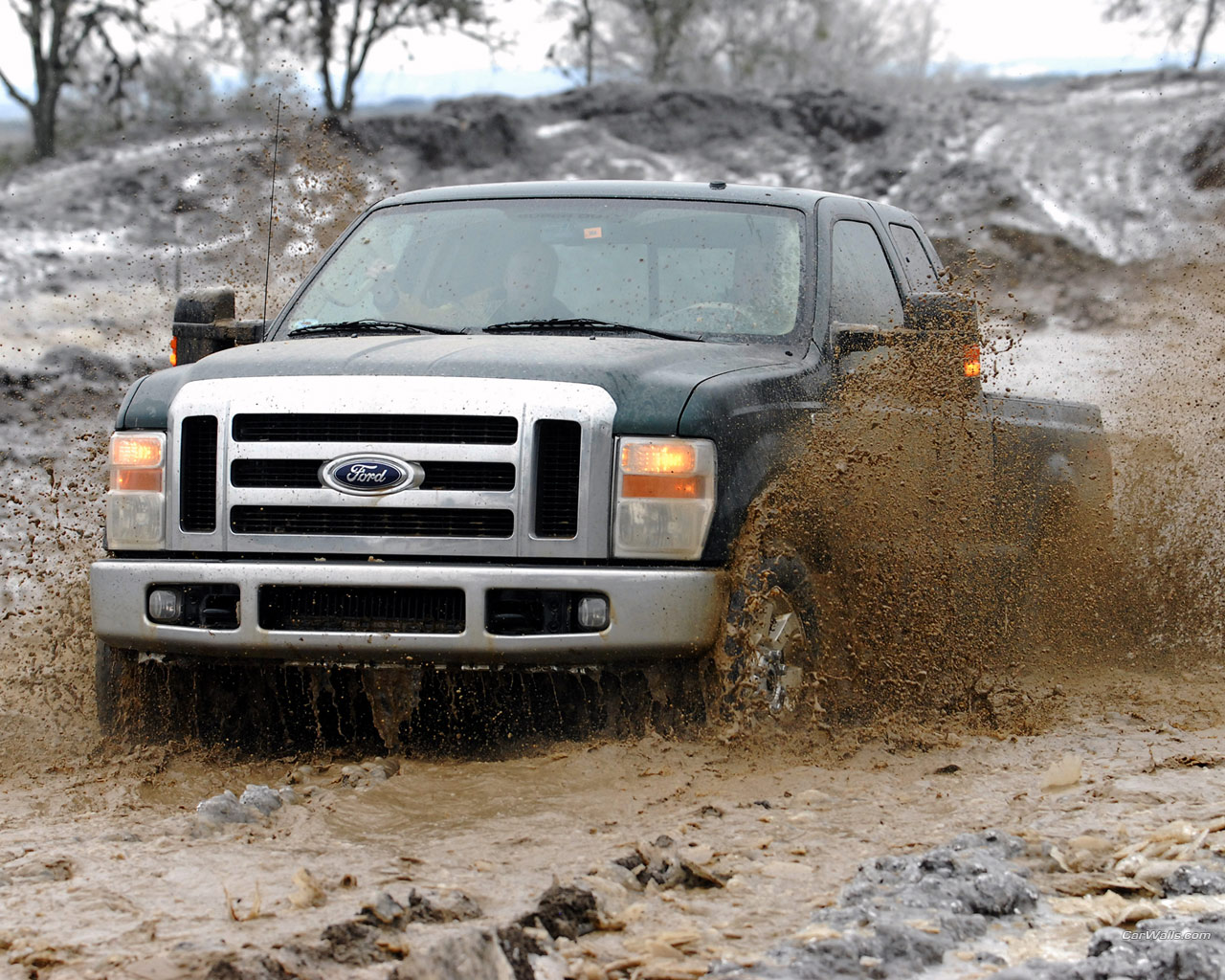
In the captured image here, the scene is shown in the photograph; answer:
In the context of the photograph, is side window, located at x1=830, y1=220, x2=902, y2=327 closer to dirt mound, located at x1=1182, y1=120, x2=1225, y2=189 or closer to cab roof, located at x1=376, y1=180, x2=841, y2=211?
cab roof, located at x1=376, y1=180, x2=841, y2=211

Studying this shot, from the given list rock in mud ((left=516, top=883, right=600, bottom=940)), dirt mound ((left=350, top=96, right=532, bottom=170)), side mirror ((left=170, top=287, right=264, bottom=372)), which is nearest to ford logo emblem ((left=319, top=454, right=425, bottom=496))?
side mirror ((left=170, top=287, right=264, bottom=372))

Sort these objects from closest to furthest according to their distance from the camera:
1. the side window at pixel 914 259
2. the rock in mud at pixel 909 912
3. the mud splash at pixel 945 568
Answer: the rock in mud at pixel 909 912
the mud splash at pixel 945 568
the side window at pixel 914 259

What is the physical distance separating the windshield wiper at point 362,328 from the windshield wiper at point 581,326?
19 cm

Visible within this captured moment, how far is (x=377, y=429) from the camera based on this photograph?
4.62m

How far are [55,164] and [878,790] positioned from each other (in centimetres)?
2091

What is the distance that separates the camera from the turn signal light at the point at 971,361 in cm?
580

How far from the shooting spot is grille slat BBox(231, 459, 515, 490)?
4.55 meters

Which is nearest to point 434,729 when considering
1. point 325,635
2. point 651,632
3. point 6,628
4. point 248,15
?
point 325,635

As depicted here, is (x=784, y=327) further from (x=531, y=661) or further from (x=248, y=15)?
(x=248, y=15)

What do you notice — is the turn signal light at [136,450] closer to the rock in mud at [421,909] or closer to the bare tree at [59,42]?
the rock in mud at [421,909]

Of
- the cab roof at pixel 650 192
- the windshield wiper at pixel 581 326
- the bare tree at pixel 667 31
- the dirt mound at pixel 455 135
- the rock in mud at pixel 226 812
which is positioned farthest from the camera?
the bare tree at pixel 667 31

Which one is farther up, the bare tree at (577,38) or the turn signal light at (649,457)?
the bare tree at (577,38)

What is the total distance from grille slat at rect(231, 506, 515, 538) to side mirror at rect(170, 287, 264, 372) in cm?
121

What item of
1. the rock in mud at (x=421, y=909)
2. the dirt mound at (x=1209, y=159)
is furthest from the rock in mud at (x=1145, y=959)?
the dirt mound at (x=1209, y=159)
